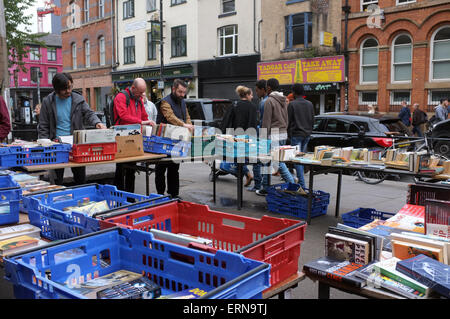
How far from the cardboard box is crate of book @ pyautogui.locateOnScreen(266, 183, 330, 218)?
7.04 feet

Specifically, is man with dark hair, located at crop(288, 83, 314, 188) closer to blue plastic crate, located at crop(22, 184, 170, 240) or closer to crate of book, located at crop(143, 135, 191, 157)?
crate of book, located at crop(143, 135, 191, 157)

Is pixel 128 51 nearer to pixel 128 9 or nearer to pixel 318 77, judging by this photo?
pixel 128 9

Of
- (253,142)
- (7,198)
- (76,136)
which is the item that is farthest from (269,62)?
(7,198)

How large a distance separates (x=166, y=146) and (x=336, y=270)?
12.9 ft

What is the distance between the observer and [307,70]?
65.4ft

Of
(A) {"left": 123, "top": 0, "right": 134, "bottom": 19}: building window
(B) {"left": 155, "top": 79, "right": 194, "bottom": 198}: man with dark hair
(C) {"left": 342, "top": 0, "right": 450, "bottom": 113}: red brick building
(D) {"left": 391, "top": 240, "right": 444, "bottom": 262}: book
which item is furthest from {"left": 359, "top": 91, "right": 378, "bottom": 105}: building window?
(A) {"left": 123, "top": 0, "right": 134, "bottom": 19}: building window

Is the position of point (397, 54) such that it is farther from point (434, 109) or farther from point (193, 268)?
point (193, 268)

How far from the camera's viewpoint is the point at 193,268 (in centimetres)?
198

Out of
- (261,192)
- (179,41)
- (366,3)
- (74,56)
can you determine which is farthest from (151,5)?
(261,192)

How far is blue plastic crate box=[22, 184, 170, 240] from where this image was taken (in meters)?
2.52

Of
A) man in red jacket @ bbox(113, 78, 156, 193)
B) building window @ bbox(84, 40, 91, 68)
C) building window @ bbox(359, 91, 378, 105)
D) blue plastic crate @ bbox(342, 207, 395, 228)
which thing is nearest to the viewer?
blue plastic crate @ bbox(342, 207, 395, 228)

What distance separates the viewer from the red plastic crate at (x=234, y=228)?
7.07ft

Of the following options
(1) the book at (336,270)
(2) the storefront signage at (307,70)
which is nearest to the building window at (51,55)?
(2) the storefront signage at (307,70)

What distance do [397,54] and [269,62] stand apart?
636 centimetres
